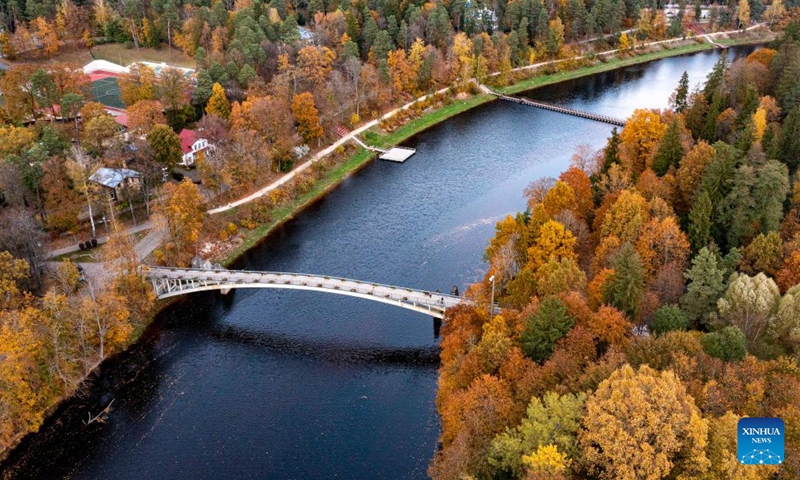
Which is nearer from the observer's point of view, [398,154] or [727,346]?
[727,346]

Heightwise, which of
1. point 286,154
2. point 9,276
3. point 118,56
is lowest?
point 9,276

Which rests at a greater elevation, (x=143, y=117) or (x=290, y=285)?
(x=143, y=117)

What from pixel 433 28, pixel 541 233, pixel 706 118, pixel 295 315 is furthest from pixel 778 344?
pixel 433 28

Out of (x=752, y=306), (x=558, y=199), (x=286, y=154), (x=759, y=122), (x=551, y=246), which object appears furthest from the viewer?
(x=286, y=154)

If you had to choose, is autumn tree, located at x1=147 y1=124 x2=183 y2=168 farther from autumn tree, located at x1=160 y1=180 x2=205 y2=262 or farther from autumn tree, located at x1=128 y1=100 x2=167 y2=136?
autumn tree, located at x1=160 y1=180 x2=205 y2=262

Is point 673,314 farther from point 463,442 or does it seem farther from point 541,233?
point 463,442

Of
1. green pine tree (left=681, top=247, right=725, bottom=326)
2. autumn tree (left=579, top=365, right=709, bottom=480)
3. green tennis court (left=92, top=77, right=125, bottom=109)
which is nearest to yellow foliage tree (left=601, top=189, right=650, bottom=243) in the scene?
green pine tree (left=681, top=247, right=725, bottom=326)

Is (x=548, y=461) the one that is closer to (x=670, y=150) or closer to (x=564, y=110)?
(x=670, y=150)

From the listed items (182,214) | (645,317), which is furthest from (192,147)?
(645,317)
